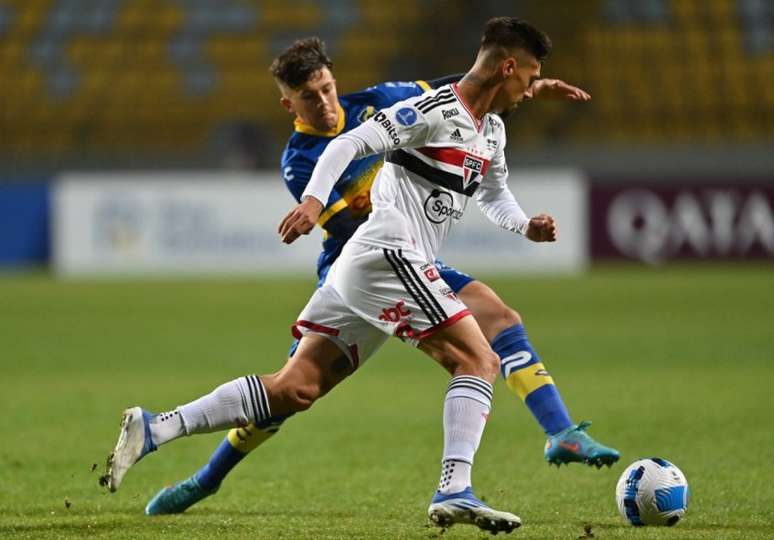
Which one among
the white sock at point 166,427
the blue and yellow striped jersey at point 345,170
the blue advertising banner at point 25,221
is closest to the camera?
the white sock at point 166,427

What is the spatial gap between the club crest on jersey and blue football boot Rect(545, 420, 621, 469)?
107cm

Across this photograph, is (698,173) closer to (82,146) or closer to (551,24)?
(551,24)

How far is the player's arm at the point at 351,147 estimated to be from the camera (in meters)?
4.44

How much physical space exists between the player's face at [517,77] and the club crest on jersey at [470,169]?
0.24 metres

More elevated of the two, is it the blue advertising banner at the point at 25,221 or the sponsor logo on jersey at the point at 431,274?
the blue advertising banner at the point at 25,221

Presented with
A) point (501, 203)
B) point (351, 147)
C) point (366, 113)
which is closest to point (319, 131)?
point (366, 113)

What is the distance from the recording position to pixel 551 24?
23.9 metres

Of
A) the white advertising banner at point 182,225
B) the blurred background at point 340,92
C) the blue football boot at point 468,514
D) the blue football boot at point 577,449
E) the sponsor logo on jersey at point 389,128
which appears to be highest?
the blurred background at point 340,92

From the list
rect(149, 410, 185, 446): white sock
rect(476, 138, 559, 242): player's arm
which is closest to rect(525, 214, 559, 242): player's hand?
rect(476, 138, 559, 242): player's arm

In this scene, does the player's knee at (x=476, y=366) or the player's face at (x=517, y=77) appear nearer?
the player's knee at (x=476, y=366)

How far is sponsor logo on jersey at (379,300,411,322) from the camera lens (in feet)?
16.0

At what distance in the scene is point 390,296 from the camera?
193 inches

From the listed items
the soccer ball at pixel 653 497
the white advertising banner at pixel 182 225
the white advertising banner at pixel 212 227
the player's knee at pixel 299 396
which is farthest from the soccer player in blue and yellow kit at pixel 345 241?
the white advertising banner at pixel 182 225

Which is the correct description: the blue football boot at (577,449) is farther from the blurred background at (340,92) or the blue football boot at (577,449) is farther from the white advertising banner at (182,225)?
the blurred background at (340,92)
